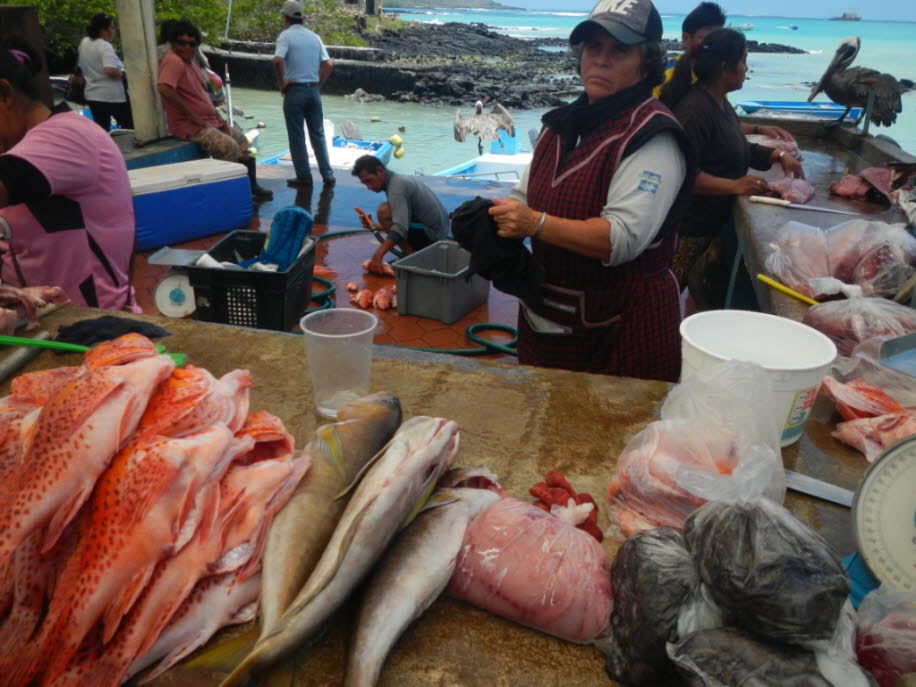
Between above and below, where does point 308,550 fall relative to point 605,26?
below

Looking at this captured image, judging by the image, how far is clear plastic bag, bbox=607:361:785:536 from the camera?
1.38 metres

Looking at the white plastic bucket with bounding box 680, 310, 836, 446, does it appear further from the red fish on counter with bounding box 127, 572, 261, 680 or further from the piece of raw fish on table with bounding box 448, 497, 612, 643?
the red fish on counter with bounding box 127, 572, 261, 680

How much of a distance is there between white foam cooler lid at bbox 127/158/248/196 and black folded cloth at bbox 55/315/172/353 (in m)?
4.52

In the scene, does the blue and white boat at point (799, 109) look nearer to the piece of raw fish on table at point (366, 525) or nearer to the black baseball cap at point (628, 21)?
the black baseball cap at point (628, 21)

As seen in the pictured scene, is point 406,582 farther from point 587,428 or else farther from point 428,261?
point 428,261

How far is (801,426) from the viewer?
6.09 ft

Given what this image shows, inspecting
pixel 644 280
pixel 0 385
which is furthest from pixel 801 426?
pixel 0 385

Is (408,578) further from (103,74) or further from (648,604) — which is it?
(103,74)

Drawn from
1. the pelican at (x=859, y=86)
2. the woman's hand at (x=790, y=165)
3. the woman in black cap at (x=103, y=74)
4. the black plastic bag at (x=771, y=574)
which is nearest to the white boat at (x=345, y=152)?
the woman in black cap at (x=103, y=74)

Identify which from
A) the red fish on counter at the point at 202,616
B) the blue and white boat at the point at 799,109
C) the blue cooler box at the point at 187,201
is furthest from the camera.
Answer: the blue and white boat at the point at 799,109

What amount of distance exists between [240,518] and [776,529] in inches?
43.7

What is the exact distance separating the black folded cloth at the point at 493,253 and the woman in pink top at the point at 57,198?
64.6 inches

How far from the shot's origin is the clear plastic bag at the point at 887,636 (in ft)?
3.50

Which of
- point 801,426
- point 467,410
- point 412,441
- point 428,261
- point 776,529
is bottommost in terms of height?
point 428,261
